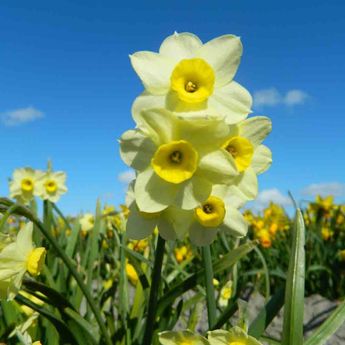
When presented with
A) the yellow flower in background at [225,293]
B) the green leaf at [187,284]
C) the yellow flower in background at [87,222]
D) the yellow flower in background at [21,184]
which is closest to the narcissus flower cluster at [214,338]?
the green leaf at [187,284]

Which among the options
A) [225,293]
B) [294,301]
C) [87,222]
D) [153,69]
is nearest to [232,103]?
[153,69]

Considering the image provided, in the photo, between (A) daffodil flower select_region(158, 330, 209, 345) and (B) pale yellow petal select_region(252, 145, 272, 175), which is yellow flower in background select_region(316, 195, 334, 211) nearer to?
(B) pale yellow petal select_region(252, 145, 272, 175)

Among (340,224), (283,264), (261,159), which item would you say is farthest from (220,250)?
(261,159)

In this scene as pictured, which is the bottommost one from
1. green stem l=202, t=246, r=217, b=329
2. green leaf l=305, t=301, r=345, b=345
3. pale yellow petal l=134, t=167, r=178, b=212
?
green leaf l=305, t=301, r=345, b=345

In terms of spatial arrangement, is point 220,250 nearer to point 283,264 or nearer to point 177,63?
point 283,264

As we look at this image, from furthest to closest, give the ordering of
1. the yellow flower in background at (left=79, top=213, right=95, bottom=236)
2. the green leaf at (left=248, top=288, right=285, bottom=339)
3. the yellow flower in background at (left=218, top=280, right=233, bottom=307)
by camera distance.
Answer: the yellow flower in background at (left=79, top=213, right=95, bottom=236) → the yellow flower in background at (left=218, top=280, right=233, bottom=307) → the green leaf at (left=248, top=288, right=285, bottom=339)

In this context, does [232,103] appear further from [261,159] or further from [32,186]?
[32,186]

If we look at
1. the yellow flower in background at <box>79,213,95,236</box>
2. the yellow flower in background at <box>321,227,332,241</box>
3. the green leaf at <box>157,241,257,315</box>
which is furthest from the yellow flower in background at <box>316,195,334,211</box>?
the green leaf at <box>157,241,257,315</box>

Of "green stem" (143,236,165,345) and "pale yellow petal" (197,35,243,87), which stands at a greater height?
"pale yellow petal" (197,35,243,87)
